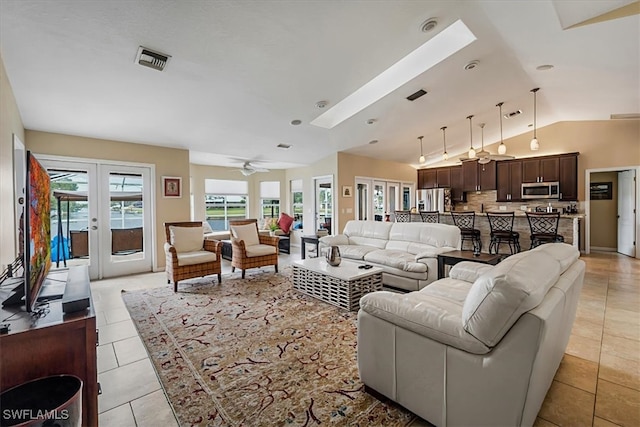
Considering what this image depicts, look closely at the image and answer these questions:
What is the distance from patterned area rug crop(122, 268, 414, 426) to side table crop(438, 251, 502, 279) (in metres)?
1.46

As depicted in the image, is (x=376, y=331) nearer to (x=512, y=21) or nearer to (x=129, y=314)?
(x=129, y=314)

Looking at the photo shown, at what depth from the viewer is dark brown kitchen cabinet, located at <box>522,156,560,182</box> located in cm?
692

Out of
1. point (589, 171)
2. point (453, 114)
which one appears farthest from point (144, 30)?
point (589, 171)

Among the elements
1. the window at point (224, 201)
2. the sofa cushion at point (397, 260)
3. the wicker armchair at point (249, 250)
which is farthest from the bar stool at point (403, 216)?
the window at point (224, 201)

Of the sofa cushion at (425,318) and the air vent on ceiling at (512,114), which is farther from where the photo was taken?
the air vent on ceiling at (512,114)

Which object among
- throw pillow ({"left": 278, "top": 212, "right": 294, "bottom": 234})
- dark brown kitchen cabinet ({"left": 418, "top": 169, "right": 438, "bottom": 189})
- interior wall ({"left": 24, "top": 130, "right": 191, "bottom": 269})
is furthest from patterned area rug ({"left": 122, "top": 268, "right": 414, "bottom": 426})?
dark brown kitchen cabinet ({"left": 418, "top": 169, "right": 438, "bottom": 189})

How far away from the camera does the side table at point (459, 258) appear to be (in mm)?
3305

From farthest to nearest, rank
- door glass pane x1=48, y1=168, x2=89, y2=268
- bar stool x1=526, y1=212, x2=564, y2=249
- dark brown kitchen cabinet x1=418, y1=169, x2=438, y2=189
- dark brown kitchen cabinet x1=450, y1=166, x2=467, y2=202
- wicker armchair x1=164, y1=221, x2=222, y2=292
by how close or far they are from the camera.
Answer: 1. dark brown kitchen cabinet x1=418, y1=169, x2=438, y2=189
2. dark brown kitchen cabinet x1=450, y1=166, x2=467, y2=202
3. bar stool x1=526, y1=212, x2=564, y2=249
4. door glass pane x1=48, y1=168, x2=89, y2=268
5. wicker armchair x1=164, y1=221, x2=222, y2=292

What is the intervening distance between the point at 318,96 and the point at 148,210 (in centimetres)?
388

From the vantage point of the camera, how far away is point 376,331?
5.55 feet

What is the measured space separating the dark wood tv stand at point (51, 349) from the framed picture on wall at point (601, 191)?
10129mm

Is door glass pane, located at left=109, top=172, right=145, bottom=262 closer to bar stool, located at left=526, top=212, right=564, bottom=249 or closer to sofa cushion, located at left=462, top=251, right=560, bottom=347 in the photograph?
sofa cushion, located at left=462, top=251, right=560, bottom=347

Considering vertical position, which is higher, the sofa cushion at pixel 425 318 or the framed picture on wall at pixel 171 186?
the framed picture on wall at pixel 171 186

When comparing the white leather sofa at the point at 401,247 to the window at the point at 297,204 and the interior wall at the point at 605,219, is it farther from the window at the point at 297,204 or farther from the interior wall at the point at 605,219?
the interior wall at the point at 605,219
